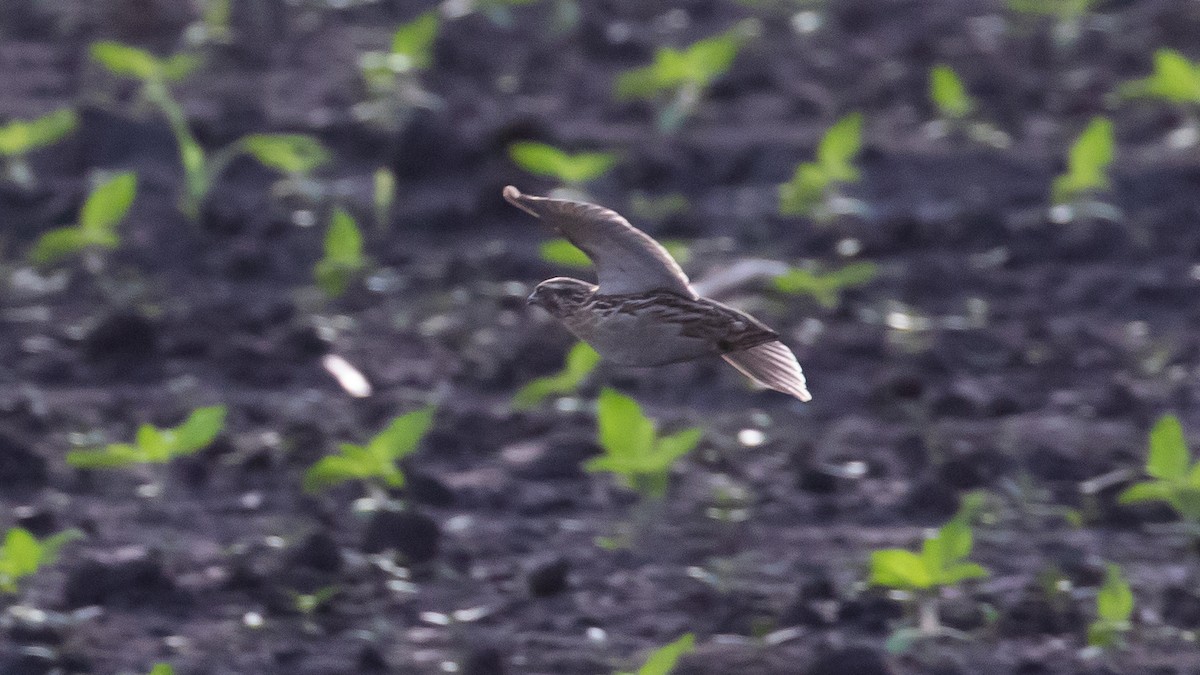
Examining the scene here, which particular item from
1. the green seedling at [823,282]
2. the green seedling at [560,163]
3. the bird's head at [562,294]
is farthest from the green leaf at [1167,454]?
the green seedling at [560,163]

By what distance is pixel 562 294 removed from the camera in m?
2.42

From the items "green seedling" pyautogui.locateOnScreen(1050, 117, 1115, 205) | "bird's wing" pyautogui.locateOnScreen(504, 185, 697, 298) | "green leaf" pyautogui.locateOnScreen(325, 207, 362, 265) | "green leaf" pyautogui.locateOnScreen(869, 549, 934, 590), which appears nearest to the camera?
"bird's wing" pyautogui.locateOnScreen(504, 185, 697, 298)

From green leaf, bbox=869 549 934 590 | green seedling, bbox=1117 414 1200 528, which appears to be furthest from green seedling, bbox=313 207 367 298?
green seedling, bbox=1117 414 1200 528

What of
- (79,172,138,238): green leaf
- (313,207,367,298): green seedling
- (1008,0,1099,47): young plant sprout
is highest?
(1008,0,1099,47): young plant sprout

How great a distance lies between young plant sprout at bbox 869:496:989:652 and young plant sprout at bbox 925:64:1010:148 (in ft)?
7.91

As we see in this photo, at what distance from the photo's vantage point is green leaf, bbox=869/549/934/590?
126 inches

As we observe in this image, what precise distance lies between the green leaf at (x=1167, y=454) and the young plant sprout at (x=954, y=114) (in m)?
2.11

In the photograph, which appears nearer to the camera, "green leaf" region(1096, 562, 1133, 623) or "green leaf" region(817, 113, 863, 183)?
"green leaf" region(1096, 562, 1133, 623)

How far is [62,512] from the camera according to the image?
3.81 meters

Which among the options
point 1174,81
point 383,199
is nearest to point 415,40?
point 383,199

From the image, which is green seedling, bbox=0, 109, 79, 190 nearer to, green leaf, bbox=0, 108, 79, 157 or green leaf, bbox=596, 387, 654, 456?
green leaf, bbox=0, 108, 79, 157

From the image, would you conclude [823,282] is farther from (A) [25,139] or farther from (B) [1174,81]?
(A) [25,139]

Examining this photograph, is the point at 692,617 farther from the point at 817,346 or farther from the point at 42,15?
the point at 42,15

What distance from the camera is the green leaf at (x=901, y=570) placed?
126 inches
